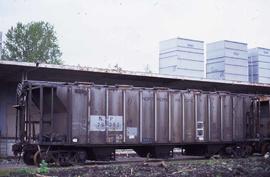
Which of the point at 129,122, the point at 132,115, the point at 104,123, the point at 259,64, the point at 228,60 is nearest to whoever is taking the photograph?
the point at 104,123

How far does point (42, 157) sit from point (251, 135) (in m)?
10.6

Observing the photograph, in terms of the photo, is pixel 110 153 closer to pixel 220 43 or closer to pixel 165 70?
pixel 165 70

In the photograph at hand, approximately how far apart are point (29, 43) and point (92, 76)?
3631 centimetres

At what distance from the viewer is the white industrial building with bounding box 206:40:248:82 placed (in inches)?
1094

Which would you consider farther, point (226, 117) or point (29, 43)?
point (29, 43)

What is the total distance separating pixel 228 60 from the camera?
2773 centimetres

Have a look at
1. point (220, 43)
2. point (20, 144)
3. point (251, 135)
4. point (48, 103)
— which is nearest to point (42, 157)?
point (20, 144)

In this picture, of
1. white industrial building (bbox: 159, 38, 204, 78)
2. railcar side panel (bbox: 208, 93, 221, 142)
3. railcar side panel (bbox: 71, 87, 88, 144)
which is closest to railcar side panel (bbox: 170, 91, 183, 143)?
railcar side panel (bbox: 208, 93, 221, 142)

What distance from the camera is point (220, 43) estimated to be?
28516mm

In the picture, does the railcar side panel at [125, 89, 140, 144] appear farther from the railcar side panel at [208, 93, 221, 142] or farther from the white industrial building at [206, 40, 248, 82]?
the white industrial building at [206, 40, 248, 82]

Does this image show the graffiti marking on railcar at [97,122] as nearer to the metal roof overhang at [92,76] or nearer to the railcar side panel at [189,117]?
the metal roof overhang at [92,76]

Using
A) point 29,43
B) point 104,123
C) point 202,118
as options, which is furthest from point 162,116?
point 29,43

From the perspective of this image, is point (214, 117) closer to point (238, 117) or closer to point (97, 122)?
point (238, 117)

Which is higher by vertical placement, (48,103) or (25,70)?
(25,70)
